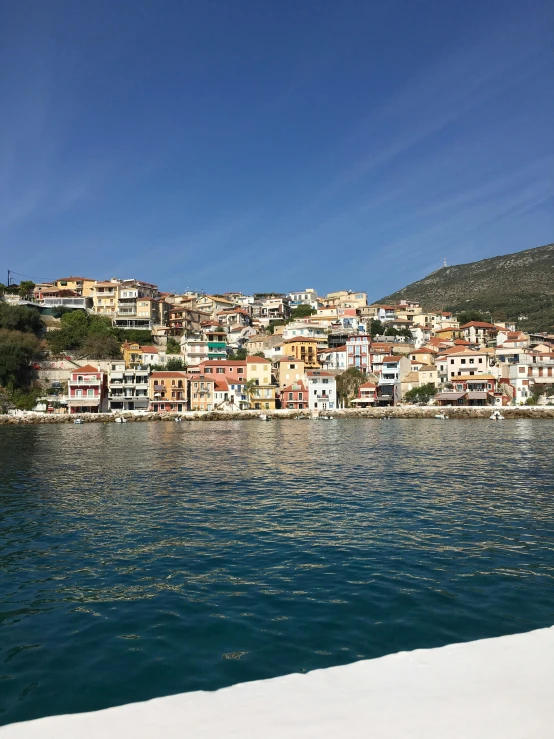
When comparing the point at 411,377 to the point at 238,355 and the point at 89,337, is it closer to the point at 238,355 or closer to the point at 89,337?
Answer: the point at 238,355

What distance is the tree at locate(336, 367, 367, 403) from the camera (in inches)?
3024

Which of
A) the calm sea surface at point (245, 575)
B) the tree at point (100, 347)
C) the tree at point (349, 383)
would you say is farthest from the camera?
the tree at point (100, 347)

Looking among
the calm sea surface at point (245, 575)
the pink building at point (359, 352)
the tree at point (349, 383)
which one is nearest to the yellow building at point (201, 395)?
the tree at point (349, 383)

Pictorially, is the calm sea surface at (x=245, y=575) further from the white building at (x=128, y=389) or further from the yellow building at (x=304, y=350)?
the yellow building at (x=304, y=350)

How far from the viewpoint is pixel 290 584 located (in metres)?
8.75

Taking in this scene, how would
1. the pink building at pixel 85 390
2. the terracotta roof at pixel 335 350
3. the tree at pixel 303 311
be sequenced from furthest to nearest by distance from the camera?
1. the tree at pixel 303 311
2. the terracotta roof at pixel 335 350
3. the pink building at pixel 85 390

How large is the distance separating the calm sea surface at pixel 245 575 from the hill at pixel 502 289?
4040 inches

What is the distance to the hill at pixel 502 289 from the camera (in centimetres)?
12144

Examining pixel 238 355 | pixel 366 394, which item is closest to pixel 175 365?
pixel 238 355

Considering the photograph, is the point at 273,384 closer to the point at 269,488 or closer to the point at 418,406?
the point at 418,406

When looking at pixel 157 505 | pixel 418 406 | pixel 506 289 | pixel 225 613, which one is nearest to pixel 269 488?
pixel 157 505

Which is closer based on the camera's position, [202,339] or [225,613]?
[225,613]

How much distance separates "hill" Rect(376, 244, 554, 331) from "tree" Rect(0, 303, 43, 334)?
9016 cm

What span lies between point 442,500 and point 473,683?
39.6 ft
